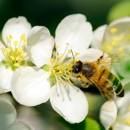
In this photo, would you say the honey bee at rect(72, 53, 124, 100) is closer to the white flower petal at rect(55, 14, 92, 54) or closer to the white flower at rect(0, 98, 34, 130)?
the white flower petal at rect(55, 14, 92, 54)

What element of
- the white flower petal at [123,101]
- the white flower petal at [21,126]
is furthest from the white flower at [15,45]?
the white flower petal at [123,101]

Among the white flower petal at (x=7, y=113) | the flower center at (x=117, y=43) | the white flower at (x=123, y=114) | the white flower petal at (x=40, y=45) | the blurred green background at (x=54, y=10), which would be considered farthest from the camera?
the blurred green background at (x=54, y=10)

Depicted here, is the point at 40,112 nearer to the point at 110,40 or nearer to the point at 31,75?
the point at 31,75

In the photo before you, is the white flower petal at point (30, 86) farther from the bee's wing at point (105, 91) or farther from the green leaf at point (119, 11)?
the green leaf at point (119, 11)

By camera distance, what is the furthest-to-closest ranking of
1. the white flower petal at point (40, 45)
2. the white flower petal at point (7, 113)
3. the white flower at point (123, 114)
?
the white flower at point (123, 114) < the white flower petal at point (40, 45) < the white flower petal at point (7, 113)

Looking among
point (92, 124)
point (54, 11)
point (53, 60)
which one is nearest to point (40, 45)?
point (53, 60)

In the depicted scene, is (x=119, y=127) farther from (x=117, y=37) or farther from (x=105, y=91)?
(x=117, y=37)
